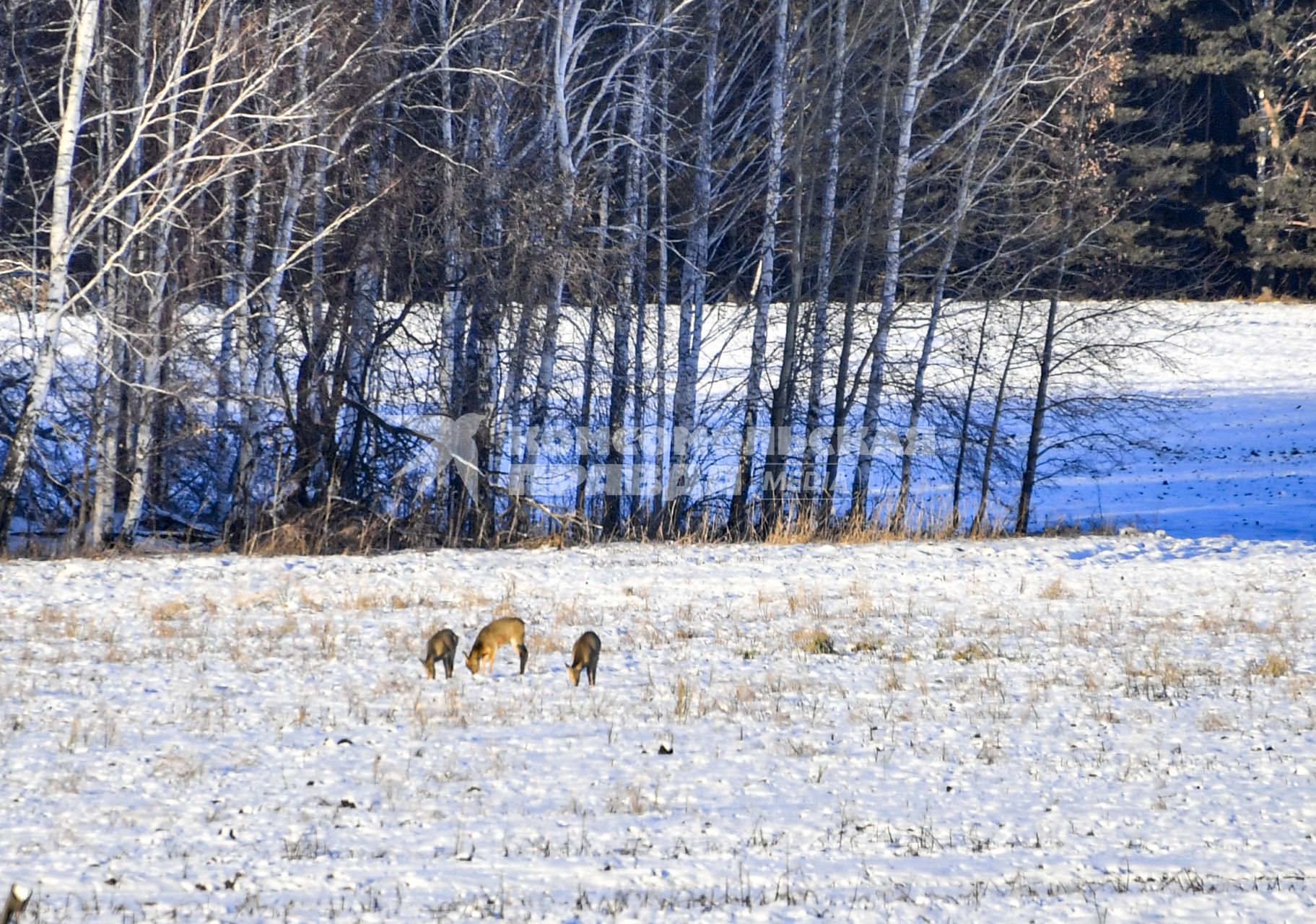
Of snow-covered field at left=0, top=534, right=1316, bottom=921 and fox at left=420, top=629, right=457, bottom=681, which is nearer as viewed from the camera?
snow-covered field at left=0, top=534, right=1316, bottom=921

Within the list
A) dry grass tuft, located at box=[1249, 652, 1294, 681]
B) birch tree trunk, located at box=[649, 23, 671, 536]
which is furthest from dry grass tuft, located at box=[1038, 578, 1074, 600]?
birch tree trunk, located at box=[649, 23, 671, 536]

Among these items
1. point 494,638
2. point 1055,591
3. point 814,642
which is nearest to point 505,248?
point 1055,591

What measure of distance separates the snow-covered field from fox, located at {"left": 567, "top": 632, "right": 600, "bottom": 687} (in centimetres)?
19

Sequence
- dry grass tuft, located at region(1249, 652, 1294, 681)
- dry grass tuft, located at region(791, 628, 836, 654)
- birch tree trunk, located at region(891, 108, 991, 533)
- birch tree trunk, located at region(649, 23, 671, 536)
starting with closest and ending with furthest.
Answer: dry grass tuft, located at region(1249, 652, 1294, 681), dry grass tuft, located at region(791, 628, 836, 654), birch tree trunk, located at region(649, 23, 671, 536), birch tree trunk, located at region(891, 108, 991, 533)

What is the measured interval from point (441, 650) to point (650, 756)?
1777mm

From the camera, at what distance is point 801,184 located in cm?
1900

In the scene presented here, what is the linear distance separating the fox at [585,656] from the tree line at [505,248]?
23.7ft

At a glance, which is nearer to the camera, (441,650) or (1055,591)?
(441,650)

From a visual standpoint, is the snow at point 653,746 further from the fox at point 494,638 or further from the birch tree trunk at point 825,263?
the birch tree trunk at point 825,263

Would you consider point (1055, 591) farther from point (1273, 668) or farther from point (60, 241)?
point (60, 241)

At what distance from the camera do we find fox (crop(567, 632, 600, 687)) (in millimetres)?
7871

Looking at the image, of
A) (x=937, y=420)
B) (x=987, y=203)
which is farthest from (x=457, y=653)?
(x=937, y=420)

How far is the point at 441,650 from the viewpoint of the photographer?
8.02 meters

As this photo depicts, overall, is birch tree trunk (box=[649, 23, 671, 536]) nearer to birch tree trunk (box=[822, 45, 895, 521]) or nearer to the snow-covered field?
birch tree trunk (box=[822, 45, 895, 521])
